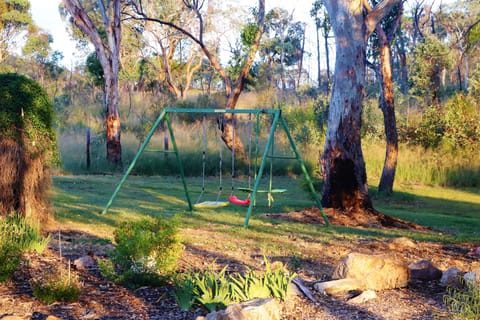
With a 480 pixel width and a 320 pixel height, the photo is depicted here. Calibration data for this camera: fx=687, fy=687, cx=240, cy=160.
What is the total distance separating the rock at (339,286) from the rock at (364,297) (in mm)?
221

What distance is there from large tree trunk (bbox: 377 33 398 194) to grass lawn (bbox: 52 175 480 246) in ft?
1.77

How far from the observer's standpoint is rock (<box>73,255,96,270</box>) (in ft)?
22.6

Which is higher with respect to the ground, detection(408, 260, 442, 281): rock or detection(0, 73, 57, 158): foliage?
detection(0, 73, 57, 158): foliage

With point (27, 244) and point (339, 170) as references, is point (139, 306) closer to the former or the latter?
point (27, 244)

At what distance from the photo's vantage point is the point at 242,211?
1345cm

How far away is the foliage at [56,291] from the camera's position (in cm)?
554

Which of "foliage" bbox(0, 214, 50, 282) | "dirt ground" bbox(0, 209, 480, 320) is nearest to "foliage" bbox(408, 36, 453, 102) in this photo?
"dirt ground" bbox(0, 209, 480, 320)

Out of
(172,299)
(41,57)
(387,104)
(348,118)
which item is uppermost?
(41,57)

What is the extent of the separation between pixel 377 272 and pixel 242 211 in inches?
281

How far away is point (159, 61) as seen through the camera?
45344 mm

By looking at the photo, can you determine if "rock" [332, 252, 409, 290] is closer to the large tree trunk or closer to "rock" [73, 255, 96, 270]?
"rock" [73, 255, 96, 270]

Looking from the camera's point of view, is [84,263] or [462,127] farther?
[462,127]

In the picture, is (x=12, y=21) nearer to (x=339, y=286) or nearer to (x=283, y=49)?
(x=283, y=49)

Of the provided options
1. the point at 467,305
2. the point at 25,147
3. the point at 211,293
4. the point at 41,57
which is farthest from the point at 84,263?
the point at 41,57
